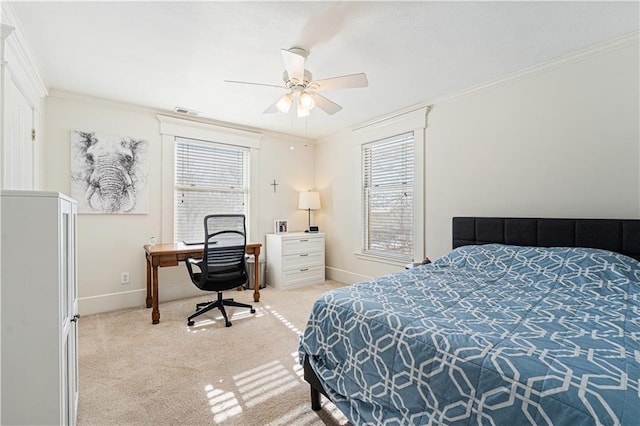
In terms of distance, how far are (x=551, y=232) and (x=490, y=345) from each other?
1880 millimetres

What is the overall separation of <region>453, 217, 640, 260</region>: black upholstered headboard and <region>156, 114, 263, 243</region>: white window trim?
2.81 m

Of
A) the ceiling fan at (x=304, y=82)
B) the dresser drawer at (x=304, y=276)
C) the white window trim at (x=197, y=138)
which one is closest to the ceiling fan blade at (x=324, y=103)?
the ceiling fan at (x=304, y=82)

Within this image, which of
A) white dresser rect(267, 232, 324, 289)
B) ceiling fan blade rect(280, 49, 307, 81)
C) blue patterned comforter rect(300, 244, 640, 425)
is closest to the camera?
blue patterned comforter rect(300, 244, 640, 425)

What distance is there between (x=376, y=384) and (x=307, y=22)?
7.06 ft

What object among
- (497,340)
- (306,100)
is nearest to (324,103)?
(306,100)

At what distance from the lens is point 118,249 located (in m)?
3.28

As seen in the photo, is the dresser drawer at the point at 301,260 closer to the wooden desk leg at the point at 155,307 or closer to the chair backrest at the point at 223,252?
the chair backrest at the point at 223,252

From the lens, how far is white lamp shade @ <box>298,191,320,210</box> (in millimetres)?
4633

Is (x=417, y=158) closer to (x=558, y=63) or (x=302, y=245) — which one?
(x=558, y=63)

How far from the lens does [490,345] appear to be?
101cm

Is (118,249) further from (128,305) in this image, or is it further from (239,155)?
(239,155)

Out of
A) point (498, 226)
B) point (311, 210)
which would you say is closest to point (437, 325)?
point (498, 226)

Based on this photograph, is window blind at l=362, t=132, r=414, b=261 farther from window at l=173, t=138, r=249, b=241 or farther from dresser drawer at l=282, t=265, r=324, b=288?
window at l=173, t=138, r=249, b=241

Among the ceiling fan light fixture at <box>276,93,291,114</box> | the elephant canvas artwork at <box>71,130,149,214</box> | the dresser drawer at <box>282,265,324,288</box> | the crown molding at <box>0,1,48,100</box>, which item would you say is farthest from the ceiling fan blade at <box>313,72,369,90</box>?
the dresser drawer at <box>282,265,324,288</box>
